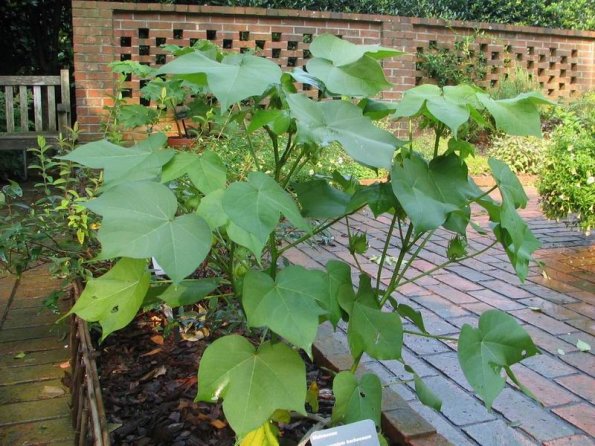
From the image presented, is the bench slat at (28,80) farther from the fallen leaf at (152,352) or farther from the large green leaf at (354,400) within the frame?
the large green leaf at (354,400)

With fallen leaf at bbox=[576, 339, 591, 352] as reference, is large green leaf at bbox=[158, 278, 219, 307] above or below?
above

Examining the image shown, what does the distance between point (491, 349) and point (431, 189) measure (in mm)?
339

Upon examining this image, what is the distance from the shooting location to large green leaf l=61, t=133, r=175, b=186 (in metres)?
1.14

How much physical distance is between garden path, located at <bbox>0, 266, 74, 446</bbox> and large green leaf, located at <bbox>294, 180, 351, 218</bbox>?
123cm

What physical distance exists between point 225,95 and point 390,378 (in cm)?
188

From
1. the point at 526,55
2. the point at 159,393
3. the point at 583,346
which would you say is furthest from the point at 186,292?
the point at 526,55

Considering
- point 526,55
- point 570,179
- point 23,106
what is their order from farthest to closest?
point 526,55
point 23,106
point 570,179

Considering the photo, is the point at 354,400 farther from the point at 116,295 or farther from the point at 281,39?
the point at 281,39

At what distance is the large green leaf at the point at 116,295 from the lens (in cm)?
117

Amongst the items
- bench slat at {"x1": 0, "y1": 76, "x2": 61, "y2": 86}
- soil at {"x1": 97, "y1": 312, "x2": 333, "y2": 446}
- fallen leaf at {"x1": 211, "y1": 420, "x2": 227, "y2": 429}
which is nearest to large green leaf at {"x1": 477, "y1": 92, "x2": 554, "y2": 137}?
soil at {"x1": 97, "y1": 312, "x2": 333, "y2": 446}

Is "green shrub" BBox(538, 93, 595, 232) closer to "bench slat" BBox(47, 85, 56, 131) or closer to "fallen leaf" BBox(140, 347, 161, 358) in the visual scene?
"fallen leaf" BBox(140, 347, 161, 358)

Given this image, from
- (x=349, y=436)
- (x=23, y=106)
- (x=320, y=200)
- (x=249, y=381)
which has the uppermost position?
(x=320, y=200)

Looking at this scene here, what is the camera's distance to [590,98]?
9016mm

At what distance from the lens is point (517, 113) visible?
3.74 feet
